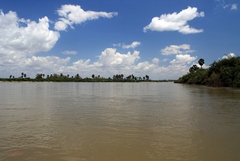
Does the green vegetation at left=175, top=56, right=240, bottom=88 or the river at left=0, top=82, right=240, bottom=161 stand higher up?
the green vegetation at left=175, top=56, right=240, bottom=88

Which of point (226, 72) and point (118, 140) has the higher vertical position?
point (226, 72)

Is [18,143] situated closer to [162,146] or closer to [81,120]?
[81,120]

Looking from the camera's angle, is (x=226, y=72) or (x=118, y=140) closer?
(x=118, y=140)

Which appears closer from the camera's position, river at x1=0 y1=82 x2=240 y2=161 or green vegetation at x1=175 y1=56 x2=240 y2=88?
river at x1=0 y1=82 x2=240 y2=161

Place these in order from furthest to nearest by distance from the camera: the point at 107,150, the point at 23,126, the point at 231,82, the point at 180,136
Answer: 1. the point at 231,82
2. the point at 23,126
3. the point at 180,136
4. the point at 107,150

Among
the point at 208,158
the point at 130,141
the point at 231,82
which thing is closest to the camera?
the point at 208,158

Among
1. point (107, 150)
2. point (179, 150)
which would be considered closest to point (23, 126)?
point (107, 150)

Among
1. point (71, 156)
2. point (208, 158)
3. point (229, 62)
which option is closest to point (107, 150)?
point (71, 156)

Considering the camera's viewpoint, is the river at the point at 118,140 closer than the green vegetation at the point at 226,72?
Yes

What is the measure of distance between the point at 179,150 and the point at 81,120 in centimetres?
512

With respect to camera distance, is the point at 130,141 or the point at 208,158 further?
the point at 130,141

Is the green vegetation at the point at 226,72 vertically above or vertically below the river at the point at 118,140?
above

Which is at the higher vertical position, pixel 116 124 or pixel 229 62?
pixel 229 62

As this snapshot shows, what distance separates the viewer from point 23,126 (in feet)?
26.6
